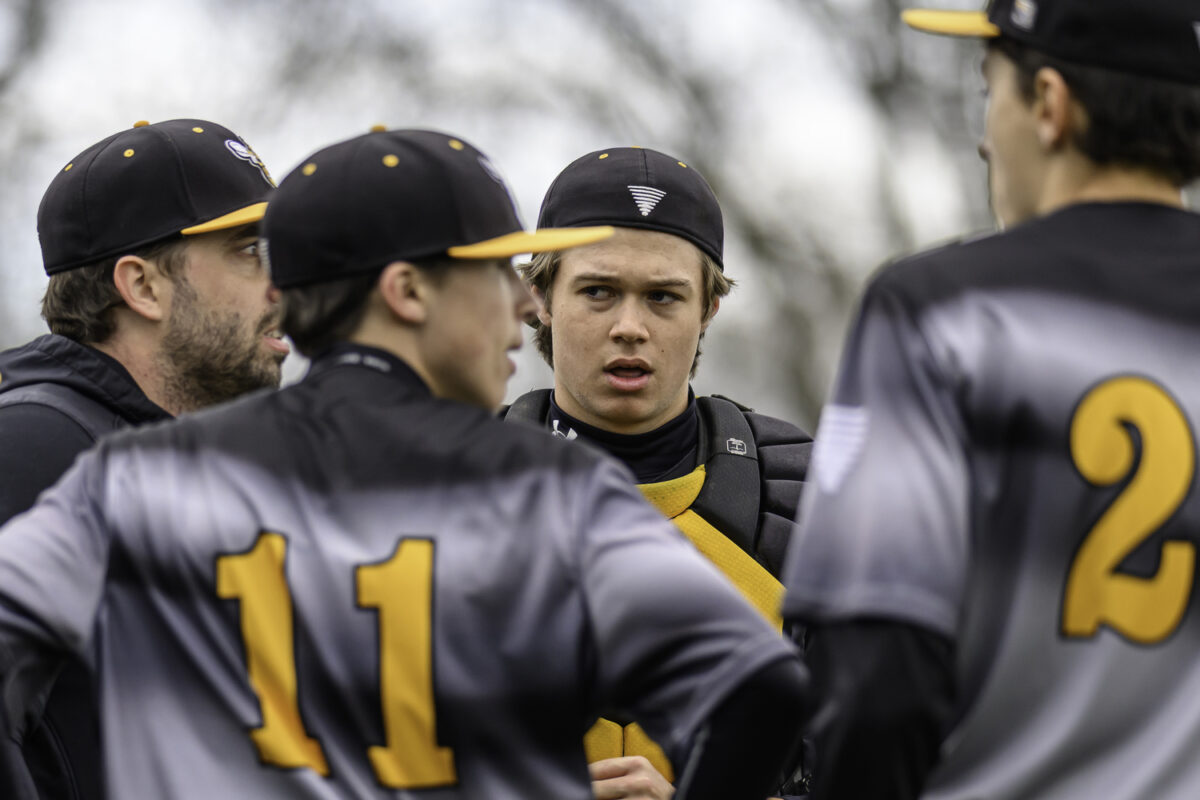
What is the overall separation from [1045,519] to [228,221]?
2.58 metres

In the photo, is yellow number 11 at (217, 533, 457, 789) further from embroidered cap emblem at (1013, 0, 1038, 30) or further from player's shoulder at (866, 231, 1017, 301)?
embroidered cap emblem at (1013, 0, 1038, 30)

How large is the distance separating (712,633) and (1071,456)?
625 mm

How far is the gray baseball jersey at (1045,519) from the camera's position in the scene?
2328mm

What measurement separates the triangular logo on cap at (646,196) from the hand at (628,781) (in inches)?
62.9

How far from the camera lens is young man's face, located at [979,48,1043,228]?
8.40ft

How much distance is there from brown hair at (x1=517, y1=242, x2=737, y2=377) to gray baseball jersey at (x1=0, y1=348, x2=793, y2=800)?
200 centimetres

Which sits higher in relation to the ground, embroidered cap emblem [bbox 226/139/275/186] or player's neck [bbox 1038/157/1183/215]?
embroidered cap emblem [bbox 226/139/275/186]

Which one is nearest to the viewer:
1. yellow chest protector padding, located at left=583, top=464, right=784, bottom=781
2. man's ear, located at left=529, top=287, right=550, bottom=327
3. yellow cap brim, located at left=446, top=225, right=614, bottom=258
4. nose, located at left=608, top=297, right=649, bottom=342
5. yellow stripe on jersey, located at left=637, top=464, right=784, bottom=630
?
yellow cap brim, located at left=446, top=225, right=614, bottom=258

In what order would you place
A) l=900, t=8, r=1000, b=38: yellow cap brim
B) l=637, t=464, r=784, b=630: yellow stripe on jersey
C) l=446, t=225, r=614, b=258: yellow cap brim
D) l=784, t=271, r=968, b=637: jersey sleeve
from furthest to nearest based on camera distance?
l=637, t=464, r=784, b=630: yellow stripe on jersey, l=446, t=225, r=614, b=258: yellow cap brim, l=900, t=8, r=1000, b=38: yellow cap brim, l=784, t=271, r=968, b=637: jersey sleeve

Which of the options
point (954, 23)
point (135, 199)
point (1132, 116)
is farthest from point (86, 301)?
point (1132, 116)

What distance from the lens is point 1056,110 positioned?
2.50 meters

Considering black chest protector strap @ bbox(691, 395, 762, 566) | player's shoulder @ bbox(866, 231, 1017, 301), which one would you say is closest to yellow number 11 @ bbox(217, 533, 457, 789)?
player's shoulder @ bbox(866, 231, 1017, 301)

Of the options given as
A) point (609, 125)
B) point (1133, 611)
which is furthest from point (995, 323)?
point (609, 125)

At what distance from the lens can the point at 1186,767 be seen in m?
2.34
